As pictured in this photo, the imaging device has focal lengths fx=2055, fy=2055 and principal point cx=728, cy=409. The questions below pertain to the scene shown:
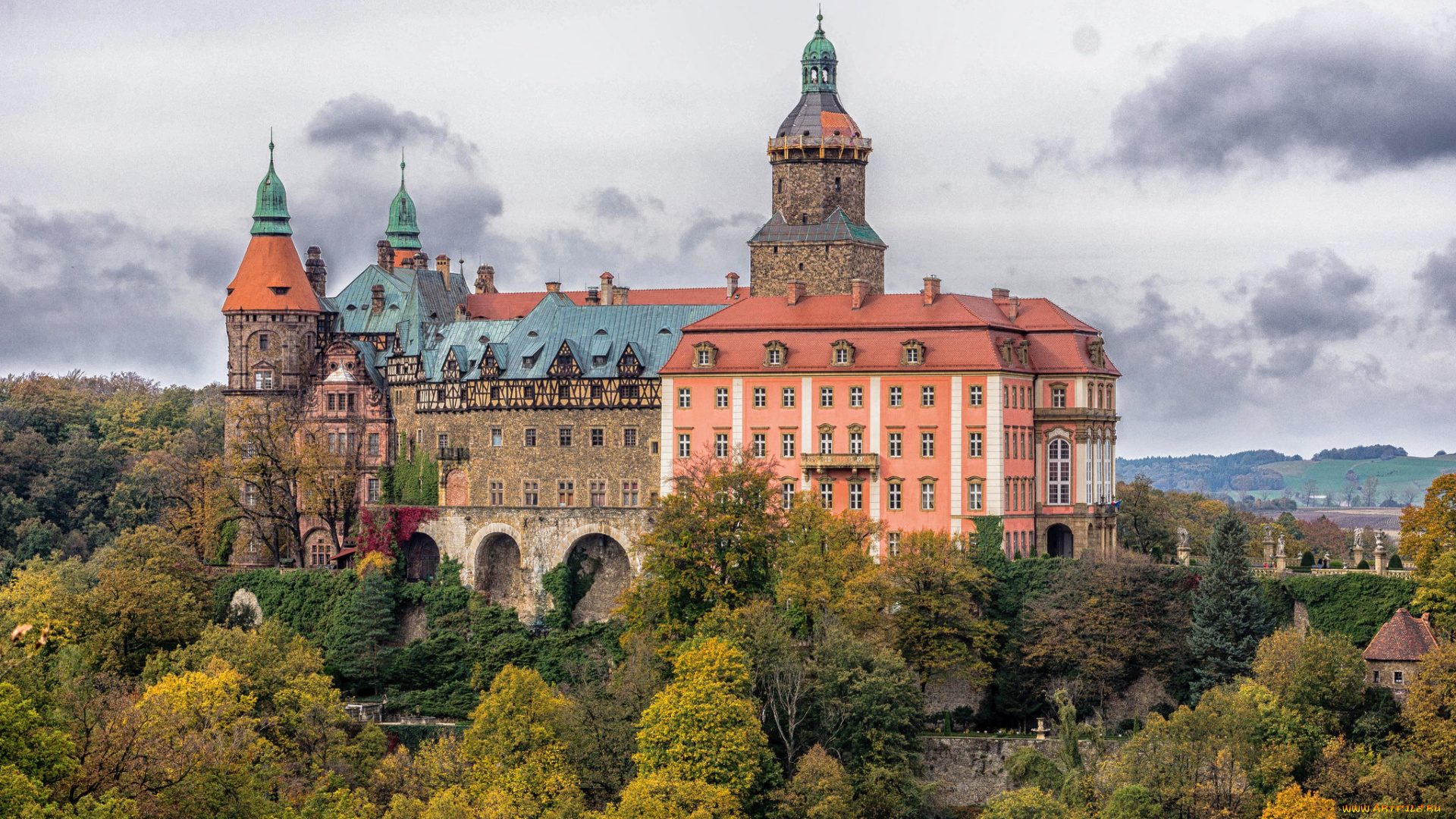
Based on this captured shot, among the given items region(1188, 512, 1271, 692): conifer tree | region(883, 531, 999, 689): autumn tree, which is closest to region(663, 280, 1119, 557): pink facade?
region(883, 531, 999, 689): autumn tree

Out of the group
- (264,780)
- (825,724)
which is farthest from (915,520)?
(264,780)

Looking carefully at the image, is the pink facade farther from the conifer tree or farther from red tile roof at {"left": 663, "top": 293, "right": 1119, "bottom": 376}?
the conifer tree

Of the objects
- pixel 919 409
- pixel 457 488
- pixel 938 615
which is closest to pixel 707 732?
pixel 938 615

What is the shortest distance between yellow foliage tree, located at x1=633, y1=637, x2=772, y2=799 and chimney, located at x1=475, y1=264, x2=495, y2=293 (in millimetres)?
40853

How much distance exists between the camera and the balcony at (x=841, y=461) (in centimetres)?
7025

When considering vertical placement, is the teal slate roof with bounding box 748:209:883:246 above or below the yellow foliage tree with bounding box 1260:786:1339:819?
above

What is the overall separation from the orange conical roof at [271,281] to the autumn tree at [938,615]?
3062cm

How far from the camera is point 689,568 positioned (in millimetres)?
65125

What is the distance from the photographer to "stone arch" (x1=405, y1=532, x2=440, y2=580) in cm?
7631

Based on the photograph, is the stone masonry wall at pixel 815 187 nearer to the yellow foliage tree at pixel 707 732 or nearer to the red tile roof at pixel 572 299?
the red tile roof at pixel 572 299

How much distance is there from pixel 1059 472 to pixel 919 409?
5.60 metres

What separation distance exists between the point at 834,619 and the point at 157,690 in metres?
20.5

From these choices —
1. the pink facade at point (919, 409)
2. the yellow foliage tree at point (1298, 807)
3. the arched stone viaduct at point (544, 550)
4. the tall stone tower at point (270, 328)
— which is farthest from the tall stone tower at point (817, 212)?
the yellow foliage tree at point (1298, 807)

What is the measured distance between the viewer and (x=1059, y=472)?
71.7 metres
